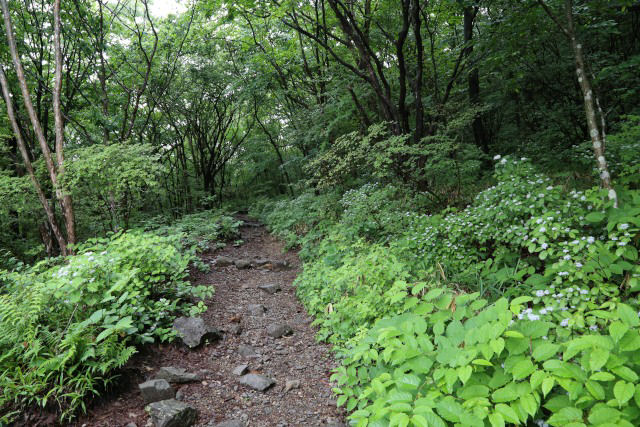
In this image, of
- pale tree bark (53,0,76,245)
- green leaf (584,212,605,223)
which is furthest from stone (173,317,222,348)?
green leaf (584,212,605,223)

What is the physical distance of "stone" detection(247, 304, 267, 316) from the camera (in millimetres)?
5430

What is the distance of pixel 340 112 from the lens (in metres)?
10.3

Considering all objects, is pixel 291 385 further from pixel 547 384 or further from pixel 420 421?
pixel 547 384

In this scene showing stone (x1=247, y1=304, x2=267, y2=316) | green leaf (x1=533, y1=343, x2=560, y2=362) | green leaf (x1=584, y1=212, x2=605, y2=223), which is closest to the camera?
green leaf (x1=533, y1=343, x2=560, y2=362)

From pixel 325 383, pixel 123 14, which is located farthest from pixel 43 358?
pixel 123 14

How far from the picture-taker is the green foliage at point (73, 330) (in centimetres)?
290

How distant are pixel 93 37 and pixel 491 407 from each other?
41.4 feet

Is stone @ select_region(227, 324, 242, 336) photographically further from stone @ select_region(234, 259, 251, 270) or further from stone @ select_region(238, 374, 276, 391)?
stone @ select_region(234, 259, 251, 270)

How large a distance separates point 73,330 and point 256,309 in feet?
8.83

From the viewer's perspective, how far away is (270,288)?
6.45m

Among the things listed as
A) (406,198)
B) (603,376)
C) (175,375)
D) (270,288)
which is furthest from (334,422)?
(406,198)

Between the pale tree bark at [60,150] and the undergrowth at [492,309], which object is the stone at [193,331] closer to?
the undergrowth at [492,309]

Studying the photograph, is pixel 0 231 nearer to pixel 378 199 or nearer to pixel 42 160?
pixel 42 160

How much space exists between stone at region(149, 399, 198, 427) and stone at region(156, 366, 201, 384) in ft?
1.42
